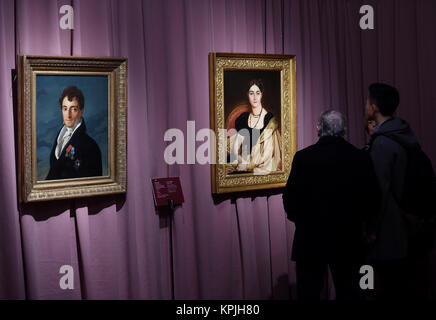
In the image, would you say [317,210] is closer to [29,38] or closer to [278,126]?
[278,126]

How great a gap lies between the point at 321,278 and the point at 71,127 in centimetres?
192

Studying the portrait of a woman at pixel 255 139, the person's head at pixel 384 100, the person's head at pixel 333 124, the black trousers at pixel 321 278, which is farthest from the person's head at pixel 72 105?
the person's head at pixel 384 100

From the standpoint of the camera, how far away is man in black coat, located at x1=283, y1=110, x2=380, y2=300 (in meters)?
2.87

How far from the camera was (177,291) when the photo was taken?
11.4ft

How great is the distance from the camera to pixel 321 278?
3031 mm

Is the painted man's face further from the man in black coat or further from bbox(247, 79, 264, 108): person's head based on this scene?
the man in black coat

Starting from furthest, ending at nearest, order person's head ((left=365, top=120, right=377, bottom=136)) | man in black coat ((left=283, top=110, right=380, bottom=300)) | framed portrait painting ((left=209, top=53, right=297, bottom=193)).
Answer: framed portrait painting ((left=209, top=53, right=297, bottom=193))
person's head ((left=365, top=120, right=377, bottom=136))
man in black coat ((left=283, top=110, right=380, bottom=300))

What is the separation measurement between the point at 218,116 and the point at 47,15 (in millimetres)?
1378

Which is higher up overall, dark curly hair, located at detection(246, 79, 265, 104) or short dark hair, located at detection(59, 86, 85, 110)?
dark curly hair, located at detection(246, 79, 265, 104)

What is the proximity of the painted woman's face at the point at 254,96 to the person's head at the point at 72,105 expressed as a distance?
4.31 feet

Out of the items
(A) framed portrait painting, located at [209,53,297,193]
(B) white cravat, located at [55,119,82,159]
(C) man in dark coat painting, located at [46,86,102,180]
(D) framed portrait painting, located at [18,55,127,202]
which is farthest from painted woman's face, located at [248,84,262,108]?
(B) white cravat, located at [55,119,82,159]

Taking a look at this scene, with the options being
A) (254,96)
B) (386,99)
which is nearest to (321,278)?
(386,99)

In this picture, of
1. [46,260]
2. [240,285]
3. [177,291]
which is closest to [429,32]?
[240,285]

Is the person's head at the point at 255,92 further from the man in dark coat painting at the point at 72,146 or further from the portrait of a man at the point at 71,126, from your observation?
the man in dark coat painting at the point at 72,146
